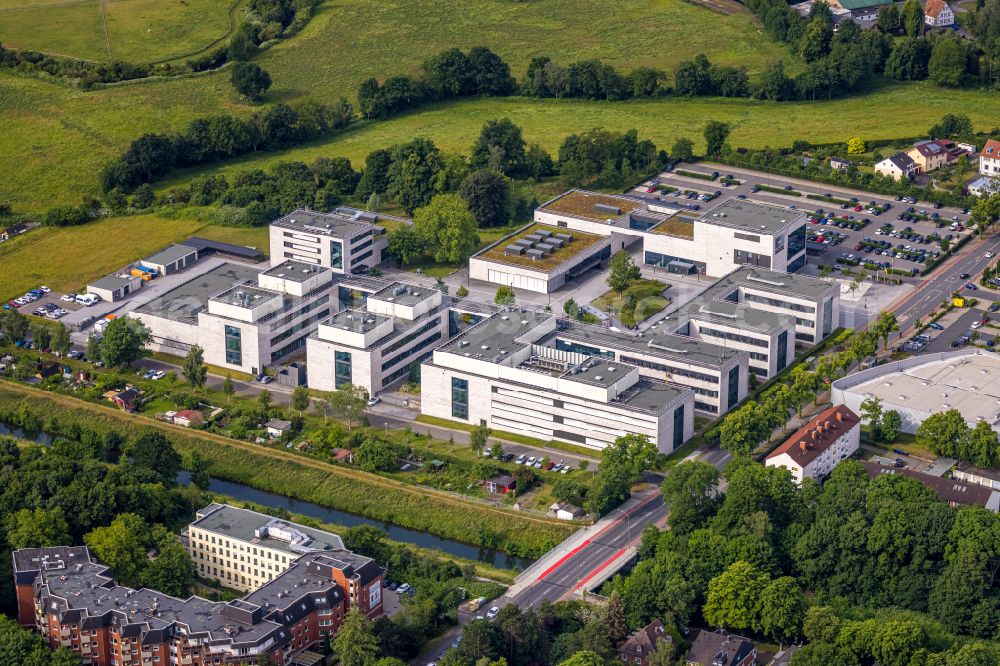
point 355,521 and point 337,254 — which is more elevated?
point 337,254

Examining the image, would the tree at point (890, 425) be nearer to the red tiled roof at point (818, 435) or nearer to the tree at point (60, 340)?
the red tiled roof at point (818, 435)

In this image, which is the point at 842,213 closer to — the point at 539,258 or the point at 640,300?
the point at 640,300

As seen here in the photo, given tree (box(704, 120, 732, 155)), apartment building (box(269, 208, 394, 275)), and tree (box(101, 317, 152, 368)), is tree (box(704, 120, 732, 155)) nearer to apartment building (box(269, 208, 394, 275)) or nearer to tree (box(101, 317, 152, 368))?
apartment building (box(269, 208, 394, 275))

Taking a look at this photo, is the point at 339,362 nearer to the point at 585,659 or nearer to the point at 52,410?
the point at 52,410

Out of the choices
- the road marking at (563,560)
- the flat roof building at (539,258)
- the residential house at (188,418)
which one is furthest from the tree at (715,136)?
the road marking at (563,560)

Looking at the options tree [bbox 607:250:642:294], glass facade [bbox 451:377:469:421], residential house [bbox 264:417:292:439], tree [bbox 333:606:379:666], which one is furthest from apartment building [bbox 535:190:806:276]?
tree [bbox 333:606:379:666]

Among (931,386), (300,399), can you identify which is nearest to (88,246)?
(300,399)
